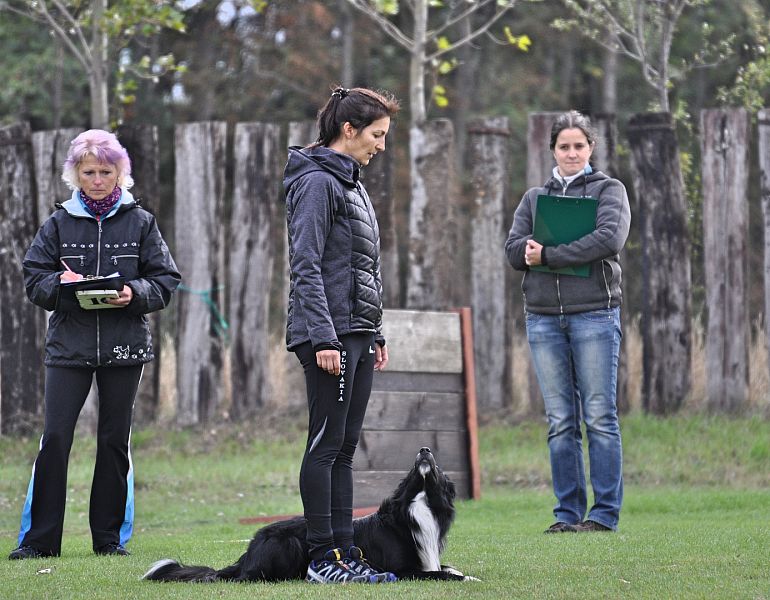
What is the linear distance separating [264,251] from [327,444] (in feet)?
18.2

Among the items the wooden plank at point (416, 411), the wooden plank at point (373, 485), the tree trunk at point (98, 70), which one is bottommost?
the wooden plank at point (373, 485)

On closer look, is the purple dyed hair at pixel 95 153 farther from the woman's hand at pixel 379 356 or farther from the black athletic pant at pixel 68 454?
the woman's hand at pixel 379 356

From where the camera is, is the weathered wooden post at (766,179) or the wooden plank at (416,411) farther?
the weathered wooden post at (766,179)

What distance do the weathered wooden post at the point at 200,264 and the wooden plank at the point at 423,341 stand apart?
2.41 metres

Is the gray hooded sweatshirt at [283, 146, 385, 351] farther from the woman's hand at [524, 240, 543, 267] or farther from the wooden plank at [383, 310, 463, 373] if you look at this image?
the wooden plank at [383, 310, 463, 373]

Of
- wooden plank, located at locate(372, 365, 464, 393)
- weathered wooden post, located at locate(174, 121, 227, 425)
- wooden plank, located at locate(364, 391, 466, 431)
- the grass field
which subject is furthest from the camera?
weathered wooden post, located at locate(174, 121, 227, 425)

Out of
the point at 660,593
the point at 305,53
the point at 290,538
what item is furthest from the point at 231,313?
the point at 305,53

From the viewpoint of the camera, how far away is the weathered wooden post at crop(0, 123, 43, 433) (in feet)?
33.6

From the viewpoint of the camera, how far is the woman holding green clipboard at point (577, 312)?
6645mm

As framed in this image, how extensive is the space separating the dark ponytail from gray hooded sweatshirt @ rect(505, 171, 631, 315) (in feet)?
5.91

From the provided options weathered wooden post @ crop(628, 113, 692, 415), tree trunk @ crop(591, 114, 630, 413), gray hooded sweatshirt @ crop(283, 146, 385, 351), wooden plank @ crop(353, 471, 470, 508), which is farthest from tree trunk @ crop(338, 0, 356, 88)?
gray hooded sweatshirt @ crop(283, 146, 385, 351)

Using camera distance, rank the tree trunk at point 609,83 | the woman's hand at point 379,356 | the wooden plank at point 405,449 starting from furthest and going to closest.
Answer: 1. the tree trunk at point 609,83
2. the wooden plank at point 405,449
3. the woman's hand at point 379,356

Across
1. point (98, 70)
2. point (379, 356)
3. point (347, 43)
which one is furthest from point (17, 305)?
point (347, 43)

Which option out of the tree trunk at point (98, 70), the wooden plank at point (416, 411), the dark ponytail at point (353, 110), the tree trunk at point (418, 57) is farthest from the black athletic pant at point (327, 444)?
the tree trunk at point (98, 70)
